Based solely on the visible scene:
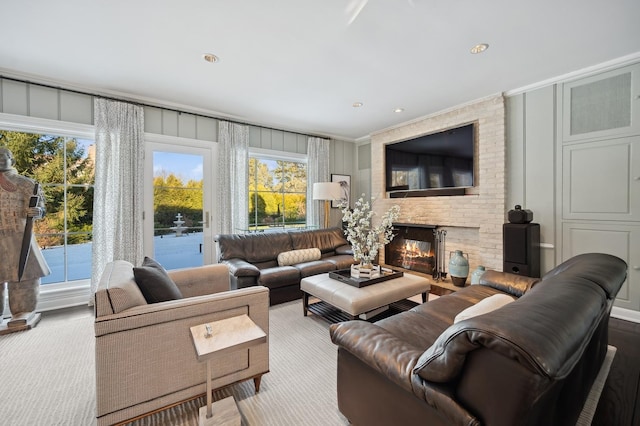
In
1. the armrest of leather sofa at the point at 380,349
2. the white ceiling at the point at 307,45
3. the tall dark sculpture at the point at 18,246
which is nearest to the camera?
the armrest of leather sofa at the point at 380,349

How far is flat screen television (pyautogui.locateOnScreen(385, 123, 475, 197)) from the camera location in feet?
13.1

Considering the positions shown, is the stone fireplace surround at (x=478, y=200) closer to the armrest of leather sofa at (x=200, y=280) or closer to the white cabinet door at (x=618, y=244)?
the white cabinet door at (x=618, y=244)

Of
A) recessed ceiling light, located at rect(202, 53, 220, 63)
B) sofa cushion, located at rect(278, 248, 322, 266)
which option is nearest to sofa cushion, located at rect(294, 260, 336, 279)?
sofa cushion, located at rect(278, 248, 322, 266)

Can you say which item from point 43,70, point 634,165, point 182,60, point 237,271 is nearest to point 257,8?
point 182,60

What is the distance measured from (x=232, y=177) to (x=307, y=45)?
2494mm

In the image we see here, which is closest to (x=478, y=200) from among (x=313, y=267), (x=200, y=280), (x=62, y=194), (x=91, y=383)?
(x=313, y=267)

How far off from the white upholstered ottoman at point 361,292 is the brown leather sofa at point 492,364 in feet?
3.05

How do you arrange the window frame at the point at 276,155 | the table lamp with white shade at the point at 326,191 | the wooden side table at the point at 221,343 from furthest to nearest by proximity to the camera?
the window frame at the point at 276,155 → the table lamp with white shade at the point at 326,191 → the wooden side table at the point at 221,343

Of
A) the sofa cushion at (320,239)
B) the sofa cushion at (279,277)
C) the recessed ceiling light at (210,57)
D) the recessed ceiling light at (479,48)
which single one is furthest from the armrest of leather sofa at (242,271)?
the recessed ceiling light at (479,48)

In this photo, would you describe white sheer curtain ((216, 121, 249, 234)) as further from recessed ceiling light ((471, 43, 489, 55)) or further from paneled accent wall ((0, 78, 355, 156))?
recessed ceiling light ((471, 43, 489, 55))

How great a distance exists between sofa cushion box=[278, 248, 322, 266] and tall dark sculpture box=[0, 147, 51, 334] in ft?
8.46

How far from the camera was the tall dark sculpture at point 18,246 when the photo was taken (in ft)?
8.56

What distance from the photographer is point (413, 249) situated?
4.87 m

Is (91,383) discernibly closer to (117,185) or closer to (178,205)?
(117,185)
